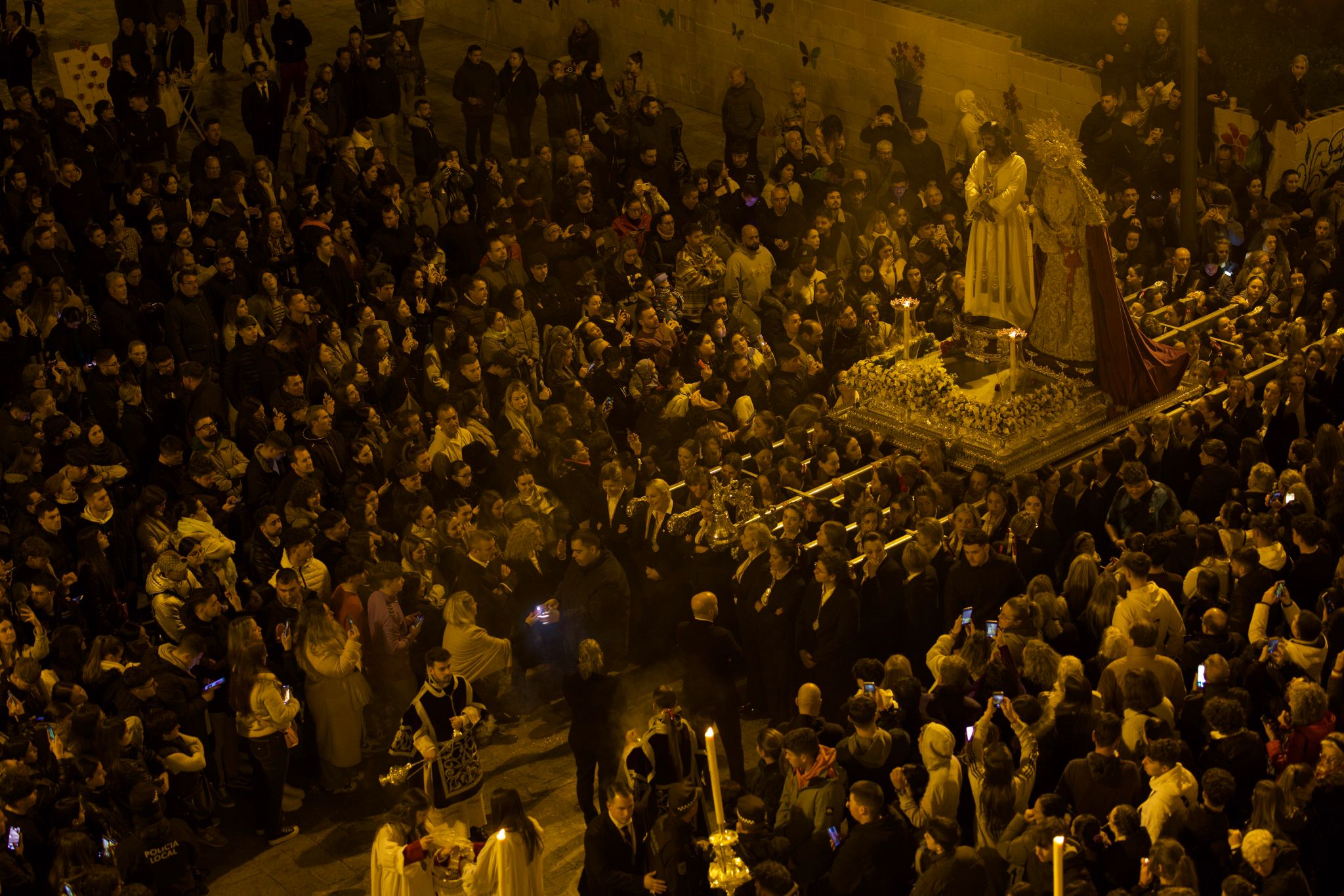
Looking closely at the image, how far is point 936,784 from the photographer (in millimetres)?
9273

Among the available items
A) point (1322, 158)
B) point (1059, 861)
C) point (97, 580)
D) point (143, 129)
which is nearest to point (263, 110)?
point (143, 129)

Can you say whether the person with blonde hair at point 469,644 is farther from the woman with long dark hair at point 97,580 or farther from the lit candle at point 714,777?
the lit candle at point 714,777

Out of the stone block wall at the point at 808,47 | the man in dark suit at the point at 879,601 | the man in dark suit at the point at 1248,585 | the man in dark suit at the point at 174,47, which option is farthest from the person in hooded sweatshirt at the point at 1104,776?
the man in dark suit at the point at 174,47

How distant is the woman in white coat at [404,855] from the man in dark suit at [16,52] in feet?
43.3

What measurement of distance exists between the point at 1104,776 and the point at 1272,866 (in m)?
1.07

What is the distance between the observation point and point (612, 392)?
15062mm

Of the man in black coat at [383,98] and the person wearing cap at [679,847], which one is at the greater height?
the man in black coat at [383,98]

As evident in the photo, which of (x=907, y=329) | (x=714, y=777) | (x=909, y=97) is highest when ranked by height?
(x=714, y=777)

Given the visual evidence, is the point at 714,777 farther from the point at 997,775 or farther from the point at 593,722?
the point at 593,722

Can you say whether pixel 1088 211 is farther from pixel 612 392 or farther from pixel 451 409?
pixel 451 409

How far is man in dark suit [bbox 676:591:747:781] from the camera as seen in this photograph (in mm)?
10641

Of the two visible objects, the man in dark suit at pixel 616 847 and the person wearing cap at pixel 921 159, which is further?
the person wearing cap at pixel 921 159

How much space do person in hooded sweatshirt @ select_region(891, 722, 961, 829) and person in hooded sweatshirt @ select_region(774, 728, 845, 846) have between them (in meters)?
0.33

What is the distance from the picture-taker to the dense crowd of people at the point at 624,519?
30.1 ft
